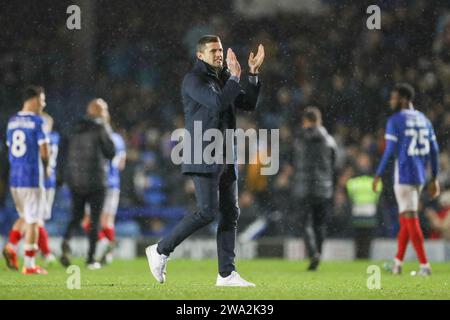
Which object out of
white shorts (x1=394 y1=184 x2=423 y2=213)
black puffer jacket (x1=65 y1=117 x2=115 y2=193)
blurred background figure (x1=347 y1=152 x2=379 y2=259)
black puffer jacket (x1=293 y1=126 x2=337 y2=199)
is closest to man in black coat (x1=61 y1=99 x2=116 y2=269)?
black puffer jacket (x1=65 y1=117 x2=115 y2=193)

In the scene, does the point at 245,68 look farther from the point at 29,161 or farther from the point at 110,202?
the point at 29,161

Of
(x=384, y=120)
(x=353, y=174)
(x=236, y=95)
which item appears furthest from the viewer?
(x=384, y=120)

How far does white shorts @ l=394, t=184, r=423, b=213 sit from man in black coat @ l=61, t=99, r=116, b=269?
3.35m

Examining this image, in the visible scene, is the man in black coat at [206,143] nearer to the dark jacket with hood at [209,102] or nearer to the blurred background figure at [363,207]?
the dark jacket with hood at [209,102]

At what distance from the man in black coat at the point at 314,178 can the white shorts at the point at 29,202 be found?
3.25 m

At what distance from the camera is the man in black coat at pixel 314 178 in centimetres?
1344

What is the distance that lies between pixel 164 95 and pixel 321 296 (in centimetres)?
1207

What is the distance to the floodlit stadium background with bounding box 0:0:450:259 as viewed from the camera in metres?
17.8

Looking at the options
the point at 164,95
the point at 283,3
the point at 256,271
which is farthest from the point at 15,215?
the point at 283,3

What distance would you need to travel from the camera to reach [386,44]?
20.2 metres

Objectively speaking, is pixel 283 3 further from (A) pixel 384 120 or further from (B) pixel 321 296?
(B) pixel 321 296

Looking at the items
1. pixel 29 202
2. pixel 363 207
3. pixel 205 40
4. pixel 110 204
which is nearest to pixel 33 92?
pixel 29 202

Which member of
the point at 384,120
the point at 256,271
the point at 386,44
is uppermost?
the point at 386,44

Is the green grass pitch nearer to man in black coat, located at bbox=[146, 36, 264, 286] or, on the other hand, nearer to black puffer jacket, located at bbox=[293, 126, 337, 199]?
man in black coat, located at bbox=[146, 36, 264, 286]
